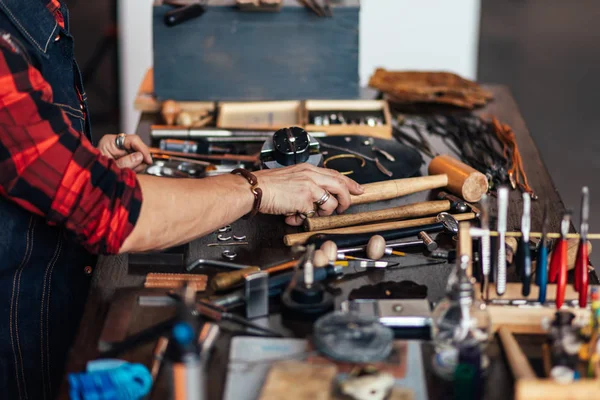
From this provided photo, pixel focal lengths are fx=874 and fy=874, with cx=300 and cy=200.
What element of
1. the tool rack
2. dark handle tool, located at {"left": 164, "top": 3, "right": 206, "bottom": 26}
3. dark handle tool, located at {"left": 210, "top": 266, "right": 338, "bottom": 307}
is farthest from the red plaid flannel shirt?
dark handle tool, located at {"left": 164, "top": 3, "right": 206, "bottom": 26}

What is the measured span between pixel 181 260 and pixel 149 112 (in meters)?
1.34

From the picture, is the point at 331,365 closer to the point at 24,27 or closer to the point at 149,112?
the point at 24,27

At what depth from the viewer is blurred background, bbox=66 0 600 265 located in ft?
17.0

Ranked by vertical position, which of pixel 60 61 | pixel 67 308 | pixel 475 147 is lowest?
pixel 67 308

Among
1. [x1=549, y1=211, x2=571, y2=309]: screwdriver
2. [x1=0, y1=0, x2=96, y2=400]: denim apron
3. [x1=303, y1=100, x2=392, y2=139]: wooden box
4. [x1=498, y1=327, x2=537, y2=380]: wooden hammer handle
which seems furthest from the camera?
[x1=303, y1=100, x2=392, y2=139]: wooden box

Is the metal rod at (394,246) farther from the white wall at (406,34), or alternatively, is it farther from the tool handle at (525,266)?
the white wall at (406,34)

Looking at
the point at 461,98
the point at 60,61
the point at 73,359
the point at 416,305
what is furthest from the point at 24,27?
the point at 461,98

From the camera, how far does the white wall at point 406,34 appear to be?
5137 mm

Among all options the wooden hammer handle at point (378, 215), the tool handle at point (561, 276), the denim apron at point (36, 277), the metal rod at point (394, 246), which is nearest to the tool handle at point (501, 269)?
the tool handle at point (561, 276)

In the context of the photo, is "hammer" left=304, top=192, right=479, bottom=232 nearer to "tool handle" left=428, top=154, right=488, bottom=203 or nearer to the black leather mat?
"tool handle" left=428, top=154, right=488, bottom=203

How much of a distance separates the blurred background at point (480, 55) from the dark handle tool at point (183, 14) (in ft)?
6.99

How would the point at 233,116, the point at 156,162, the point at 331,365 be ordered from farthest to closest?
the point at 233,116, the point at 156,162, the point at 331,365

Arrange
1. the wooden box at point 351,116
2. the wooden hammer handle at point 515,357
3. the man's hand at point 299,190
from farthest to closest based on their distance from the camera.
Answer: the wooden box at point 351,116 → the man's hand at point 299,190 → the wooden hammer handle at point 515,357

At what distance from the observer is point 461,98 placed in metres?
3.27
